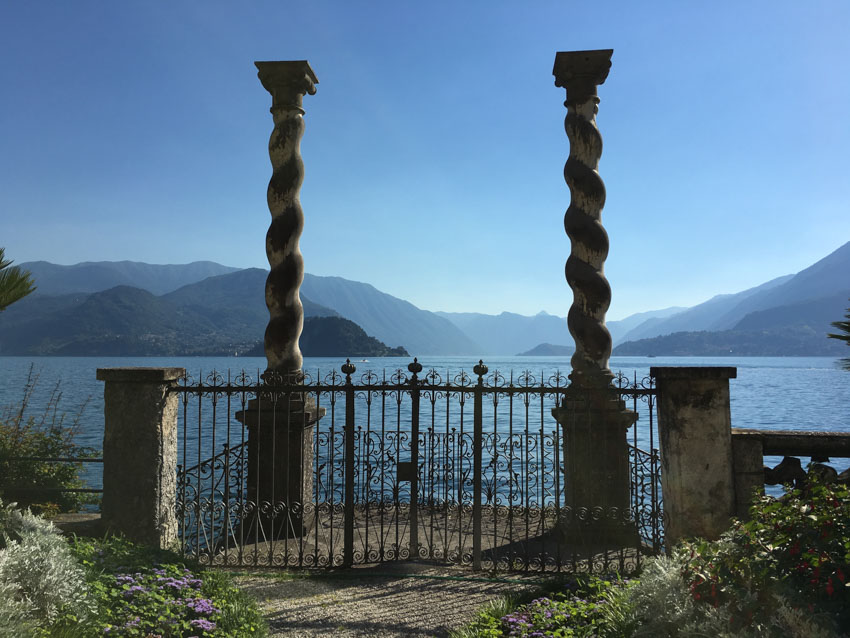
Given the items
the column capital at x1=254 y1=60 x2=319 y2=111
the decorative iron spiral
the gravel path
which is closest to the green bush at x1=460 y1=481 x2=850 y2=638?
the gravel path

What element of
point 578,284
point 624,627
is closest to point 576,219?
point 578,284

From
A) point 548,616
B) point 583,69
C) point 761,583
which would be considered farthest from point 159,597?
point 583,69

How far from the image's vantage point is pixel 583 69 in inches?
304

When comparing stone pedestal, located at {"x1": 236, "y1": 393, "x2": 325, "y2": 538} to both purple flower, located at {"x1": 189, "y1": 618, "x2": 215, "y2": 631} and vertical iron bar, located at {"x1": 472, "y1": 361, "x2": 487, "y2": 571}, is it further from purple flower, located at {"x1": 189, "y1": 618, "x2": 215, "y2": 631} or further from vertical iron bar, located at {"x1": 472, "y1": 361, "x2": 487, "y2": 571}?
purple flower, located at {"x1": 189, "y1": 618, "x2": 215, "y2": 631}

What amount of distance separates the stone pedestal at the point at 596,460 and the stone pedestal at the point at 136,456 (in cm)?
453

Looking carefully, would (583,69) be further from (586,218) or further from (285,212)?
(285,212)

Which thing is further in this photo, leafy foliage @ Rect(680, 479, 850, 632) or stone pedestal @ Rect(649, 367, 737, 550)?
stone pedestal @ Rect(649, 367, 737, 550)

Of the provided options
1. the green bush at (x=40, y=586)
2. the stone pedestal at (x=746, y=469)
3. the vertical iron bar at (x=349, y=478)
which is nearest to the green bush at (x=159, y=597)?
the green bush at (x=40, y=586)

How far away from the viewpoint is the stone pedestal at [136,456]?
5.80 meters

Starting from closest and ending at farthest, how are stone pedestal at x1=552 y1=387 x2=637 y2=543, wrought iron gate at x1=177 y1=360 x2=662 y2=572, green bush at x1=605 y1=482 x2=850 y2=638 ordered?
green bush at x1=605 y1=482 x2=850 y2=638
wrought iron gate at x1=177 y1=360 x2=662 y2=572
stone pedestal at x1=552 y1=387 x2=637 y2=543

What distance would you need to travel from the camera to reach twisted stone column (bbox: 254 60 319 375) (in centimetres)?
753

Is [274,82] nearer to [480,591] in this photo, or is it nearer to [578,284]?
[578,284]

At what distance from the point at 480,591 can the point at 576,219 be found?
4.72 meters

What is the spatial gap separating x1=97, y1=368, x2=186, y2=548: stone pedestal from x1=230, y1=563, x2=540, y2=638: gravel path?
115 centimetres
